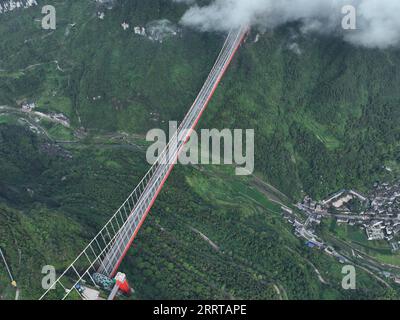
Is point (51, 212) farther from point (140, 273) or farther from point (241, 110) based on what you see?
point (241, 110)

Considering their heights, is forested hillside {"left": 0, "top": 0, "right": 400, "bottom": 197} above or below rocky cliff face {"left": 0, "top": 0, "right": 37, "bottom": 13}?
below

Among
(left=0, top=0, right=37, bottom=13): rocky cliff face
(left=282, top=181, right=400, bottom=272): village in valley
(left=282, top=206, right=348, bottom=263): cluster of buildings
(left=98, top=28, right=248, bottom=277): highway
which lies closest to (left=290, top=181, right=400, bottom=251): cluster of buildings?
(left=282, top=181, right=400, bottom=272): village in valley

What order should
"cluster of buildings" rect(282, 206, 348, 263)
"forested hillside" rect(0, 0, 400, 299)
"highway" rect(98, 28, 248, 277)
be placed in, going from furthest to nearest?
"cluster of buildings" rect(282, 206, 348, 263) → "forested hillside" rect(0, 0, 400, 299) → "highway" rect(98, 28, 248, 277)

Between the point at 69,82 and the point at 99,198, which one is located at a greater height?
the point at 69,82

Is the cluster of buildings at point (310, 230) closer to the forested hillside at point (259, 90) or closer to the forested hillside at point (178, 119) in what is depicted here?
the forested hillside at point (178, 119)

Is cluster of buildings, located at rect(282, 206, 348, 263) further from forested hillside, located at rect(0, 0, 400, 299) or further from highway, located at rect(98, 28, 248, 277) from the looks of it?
highway, located at rect(98, 28, 248, 277)

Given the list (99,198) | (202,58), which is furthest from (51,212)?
(202,58)

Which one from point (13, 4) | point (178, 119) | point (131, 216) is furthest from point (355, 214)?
point (13, 4)
